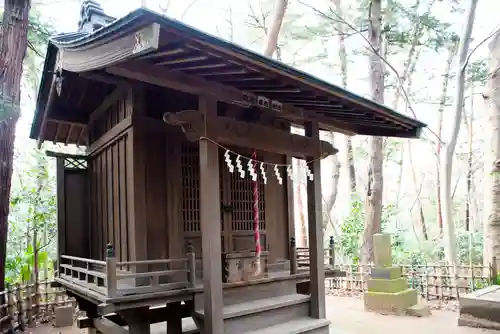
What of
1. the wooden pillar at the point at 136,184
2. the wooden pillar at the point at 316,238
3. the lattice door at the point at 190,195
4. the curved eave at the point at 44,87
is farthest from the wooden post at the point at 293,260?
the curved eave at the point at 44,87

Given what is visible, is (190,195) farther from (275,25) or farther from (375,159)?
(275,25)

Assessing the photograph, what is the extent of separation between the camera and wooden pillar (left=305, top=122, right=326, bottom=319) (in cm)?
688

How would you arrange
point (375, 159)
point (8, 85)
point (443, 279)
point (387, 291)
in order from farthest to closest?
point (375, 159), point (443, 279), point (387, 291), point (8, 85)

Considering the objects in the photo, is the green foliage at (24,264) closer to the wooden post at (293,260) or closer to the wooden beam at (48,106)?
the wooden beam at (48,106)

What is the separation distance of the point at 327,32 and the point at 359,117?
9.87 m

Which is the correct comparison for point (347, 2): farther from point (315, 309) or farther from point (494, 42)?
point (315, 309)

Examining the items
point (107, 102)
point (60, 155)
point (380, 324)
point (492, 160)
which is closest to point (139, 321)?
point (107, 102)

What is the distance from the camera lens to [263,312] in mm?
6137

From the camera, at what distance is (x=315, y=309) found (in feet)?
22.5

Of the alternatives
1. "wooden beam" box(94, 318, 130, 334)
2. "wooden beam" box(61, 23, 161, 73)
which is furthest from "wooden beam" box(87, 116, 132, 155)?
"wooden beam" box(94, 318, 130, 334)

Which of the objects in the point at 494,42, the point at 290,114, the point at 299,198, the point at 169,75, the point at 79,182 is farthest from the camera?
the point at 299,198

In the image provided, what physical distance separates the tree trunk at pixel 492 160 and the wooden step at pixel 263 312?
27.2ft

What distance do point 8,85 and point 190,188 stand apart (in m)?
5.23

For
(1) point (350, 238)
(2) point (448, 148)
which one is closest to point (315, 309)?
(2) point (448, 148)
